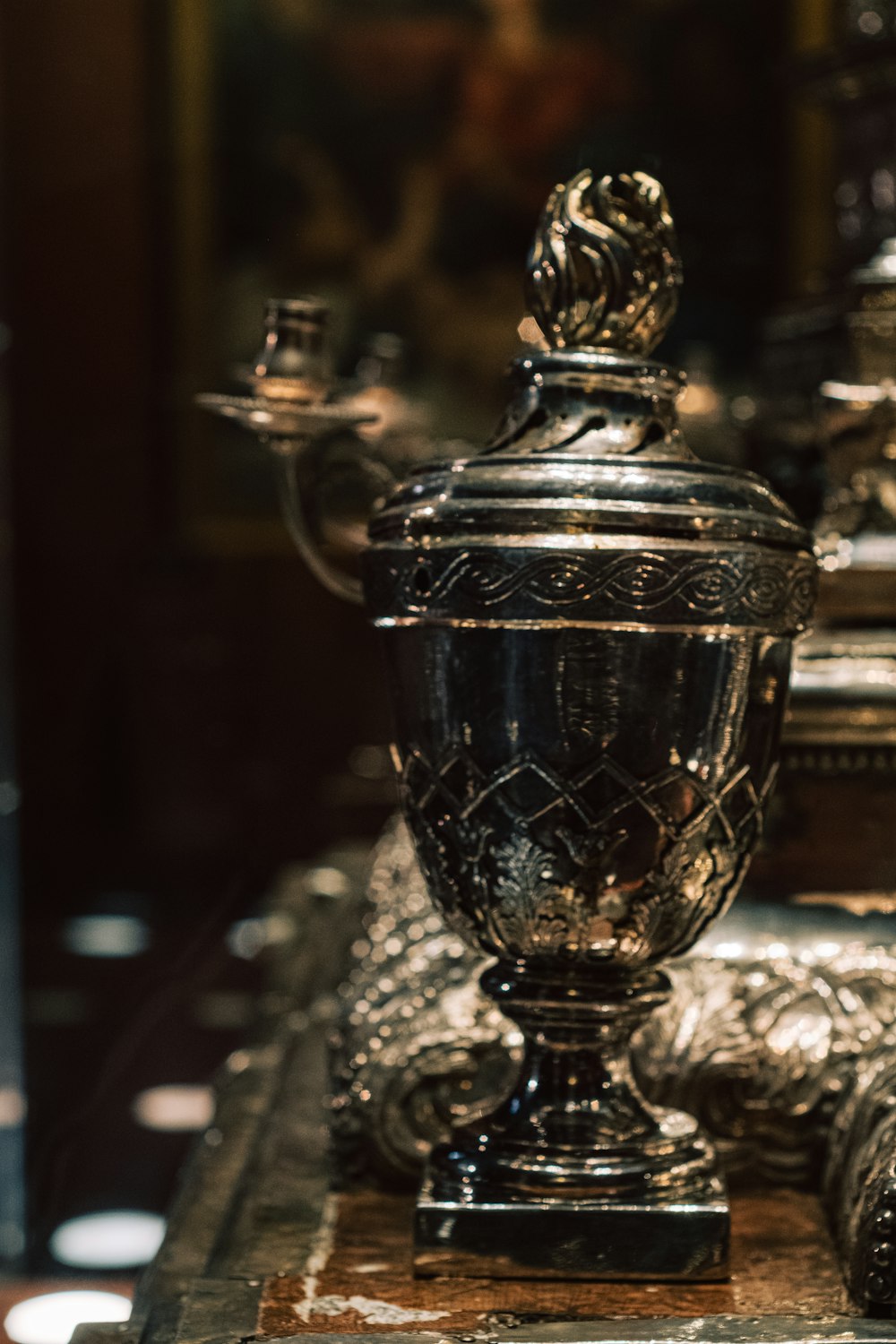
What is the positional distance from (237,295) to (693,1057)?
178 inches

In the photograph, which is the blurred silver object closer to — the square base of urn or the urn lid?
the urn lid

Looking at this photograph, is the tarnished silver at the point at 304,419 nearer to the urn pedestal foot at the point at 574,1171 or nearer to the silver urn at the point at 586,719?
the silver urn at the point at 586,719

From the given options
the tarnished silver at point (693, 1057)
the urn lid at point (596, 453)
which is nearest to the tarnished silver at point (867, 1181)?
the tarnished silver at point (693, 1057)

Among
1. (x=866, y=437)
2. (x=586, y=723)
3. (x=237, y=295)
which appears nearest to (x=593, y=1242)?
(x=586, y=723)

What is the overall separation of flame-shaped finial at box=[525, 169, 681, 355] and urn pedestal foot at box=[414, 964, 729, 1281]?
0.40 metres

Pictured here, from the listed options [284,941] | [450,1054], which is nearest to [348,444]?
[450,1054]

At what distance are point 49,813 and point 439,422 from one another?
1.83m

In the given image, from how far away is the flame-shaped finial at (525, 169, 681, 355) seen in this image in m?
1.11

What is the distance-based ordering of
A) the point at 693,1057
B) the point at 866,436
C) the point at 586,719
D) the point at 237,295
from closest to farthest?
the point at 586,719 → the point at 693,1057 → the point at 866,436 → the point at 237,295

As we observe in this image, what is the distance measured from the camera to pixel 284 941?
A: 249cm

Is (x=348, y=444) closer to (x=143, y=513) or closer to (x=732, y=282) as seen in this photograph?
(x=143, y=513)

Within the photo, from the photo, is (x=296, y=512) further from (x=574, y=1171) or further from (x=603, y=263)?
(x=574, y=1171)

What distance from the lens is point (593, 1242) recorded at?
3.48ft

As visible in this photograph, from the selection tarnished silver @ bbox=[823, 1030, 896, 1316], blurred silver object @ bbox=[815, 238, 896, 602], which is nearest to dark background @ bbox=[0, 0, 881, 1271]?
blurred silver object @ bbox=[815, 238, 896, 602]
